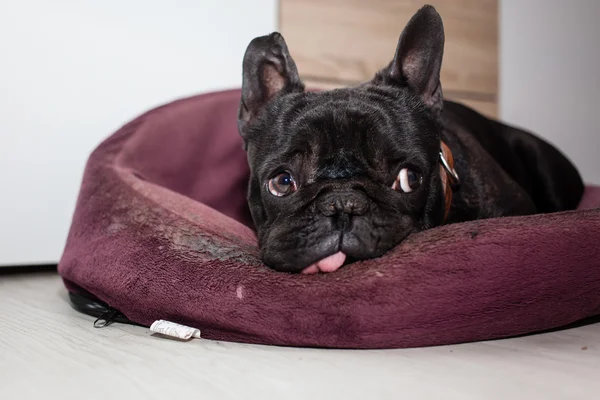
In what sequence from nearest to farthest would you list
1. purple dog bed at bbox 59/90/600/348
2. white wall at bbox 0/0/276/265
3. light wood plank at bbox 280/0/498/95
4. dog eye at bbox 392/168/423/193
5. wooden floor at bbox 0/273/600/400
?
wooden floor at bbox 0/273/600/400 → purple dog bed at bbox 59/90/600/348 → dog eye at bbox 392/168/423/193 → white wall at bbox 0/0/276/265 → light wood plank at bbox 280/0/498/95

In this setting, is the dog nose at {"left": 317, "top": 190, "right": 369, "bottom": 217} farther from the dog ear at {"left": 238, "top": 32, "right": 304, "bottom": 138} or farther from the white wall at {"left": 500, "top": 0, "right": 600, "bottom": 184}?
the white wall at {"left": 500, "top": 0, "right": 600, "bottom": 184}

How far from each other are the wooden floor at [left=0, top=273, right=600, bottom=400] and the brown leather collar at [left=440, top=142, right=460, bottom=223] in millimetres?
525

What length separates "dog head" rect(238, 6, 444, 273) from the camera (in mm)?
1556

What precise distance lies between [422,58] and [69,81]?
188 cm

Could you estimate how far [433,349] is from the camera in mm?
1473

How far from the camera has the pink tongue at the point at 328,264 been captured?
5.11ft

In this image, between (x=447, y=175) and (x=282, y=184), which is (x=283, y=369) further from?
(x=447, y=175)

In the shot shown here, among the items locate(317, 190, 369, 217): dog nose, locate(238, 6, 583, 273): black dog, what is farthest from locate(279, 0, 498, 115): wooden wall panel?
locate(317, 190, 369, 217): dog nose

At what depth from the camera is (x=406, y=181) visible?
1.77 m

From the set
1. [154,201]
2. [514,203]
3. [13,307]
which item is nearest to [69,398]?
[154,201]

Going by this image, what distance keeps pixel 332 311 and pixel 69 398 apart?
A: 591mm

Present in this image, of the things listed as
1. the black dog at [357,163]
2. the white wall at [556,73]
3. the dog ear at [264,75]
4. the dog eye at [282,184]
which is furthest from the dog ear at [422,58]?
the white wall at [556,73]

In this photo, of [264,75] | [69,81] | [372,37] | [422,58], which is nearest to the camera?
[422,58]

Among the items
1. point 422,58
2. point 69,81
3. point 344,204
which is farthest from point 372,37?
point 344,204
